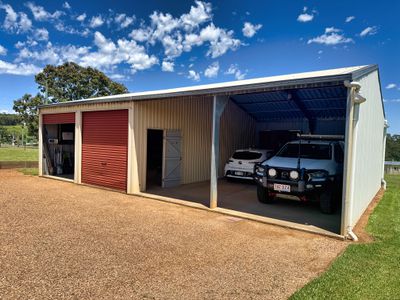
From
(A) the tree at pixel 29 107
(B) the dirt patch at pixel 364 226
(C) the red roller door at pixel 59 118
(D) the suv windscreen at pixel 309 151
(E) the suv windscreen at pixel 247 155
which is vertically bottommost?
→ (B) the dirt patch at pixel 364 226

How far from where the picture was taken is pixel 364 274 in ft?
12.9

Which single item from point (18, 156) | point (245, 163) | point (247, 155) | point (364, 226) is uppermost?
point (247, 155)

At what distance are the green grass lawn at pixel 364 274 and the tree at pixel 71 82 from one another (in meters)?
36.3

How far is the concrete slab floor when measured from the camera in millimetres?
6785

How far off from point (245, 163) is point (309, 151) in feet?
11.6

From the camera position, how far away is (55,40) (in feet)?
83.1

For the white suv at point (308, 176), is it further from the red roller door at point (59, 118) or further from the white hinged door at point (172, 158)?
the red roller door at point (59, 118)

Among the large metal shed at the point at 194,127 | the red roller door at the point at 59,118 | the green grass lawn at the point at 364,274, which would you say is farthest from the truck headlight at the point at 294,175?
the red roller door at the point at 59,118

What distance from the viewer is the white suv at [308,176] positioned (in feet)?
22.5

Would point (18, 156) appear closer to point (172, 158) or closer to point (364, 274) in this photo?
point (172, 158)

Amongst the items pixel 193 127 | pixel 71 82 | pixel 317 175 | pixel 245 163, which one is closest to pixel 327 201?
pixel 317 175

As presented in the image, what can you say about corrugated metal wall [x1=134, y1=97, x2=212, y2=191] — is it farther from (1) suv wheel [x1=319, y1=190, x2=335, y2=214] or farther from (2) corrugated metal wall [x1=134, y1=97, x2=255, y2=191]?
(1) suv wheel [x1=319, y1=190, x2=335, y2=214]

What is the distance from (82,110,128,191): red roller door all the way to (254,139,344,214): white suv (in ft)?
16.1

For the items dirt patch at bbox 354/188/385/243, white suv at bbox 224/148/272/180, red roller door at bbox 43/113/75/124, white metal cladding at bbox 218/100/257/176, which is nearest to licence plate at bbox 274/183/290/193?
dirt patch at bbox 354/188/385/243
